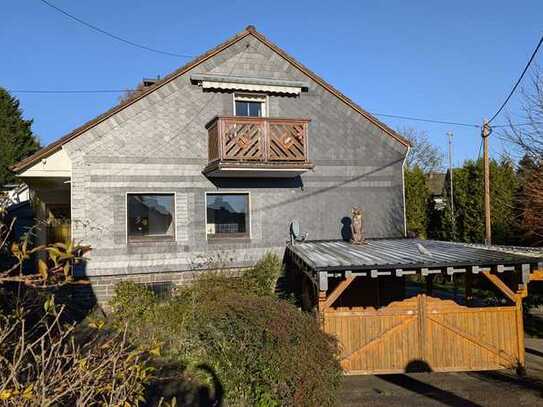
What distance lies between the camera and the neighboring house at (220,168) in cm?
1391

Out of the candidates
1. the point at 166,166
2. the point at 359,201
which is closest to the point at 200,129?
the point at 166,166

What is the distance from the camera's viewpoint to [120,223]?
14070 millimetres

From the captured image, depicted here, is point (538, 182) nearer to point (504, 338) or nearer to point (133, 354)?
point (504, 338)

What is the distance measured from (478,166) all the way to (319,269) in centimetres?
1517

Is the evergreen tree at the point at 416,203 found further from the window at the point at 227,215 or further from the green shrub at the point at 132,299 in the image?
the green shrub at the point at 132,299

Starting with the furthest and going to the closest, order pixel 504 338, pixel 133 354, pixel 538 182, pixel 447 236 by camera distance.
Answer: pixel 447 236
pixel 538 182
pixel 504 338
pixel 133 354

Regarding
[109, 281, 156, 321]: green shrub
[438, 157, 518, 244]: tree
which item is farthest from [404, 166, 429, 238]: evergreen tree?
[109, 281, 156, 321]: green shrub

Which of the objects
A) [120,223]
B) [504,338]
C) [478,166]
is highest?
[478,166]

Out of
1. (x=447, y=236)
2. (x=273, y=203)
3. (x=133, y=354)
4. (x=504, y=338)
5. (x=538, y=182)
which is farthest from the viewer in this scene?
(x=447, y=236)

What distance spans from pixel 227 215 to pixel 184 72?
4601mm

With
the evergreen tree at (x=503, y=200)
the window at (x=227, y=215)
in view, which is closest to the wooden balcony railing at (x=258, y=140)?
the window at (x=227, y=215)

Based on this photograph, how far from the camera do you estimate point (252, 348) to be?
7.62m

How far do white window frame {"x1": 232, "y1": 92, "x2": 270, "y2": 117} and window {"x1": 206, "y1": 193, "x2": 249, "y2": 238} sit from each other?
9.05 feet

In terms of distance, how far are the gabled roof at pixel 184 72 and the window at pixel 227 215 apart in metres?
3.69
